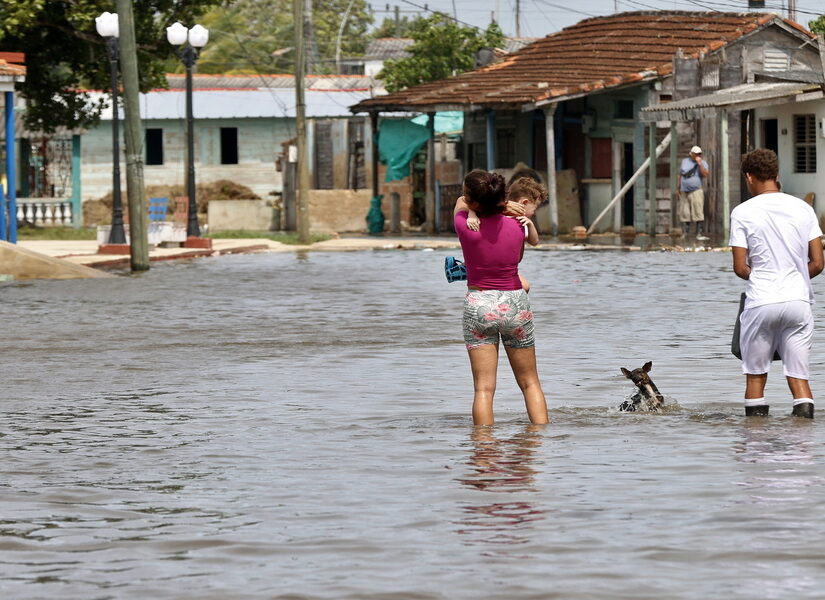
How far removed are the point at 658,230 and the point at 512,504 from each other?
112 feet

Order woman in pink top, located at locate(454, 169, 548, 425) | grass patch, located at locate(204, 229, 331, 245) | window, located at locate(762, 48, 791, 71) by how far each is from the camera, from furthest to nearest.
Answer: window, located at locate(762, 48, 791, 71), grass patch, located at locate(204, 229, 331, 245), woman in pink top, located at locate(454, 169, 548, 425)

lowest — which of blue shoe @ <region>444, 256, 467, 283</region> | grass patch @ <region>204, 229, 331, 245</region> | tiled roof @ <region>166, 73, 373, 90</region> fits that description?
grass patch @ <region>204, 229, 331, 245</region>

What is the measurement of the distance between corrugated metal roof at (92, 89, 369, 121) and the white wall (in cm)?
2157

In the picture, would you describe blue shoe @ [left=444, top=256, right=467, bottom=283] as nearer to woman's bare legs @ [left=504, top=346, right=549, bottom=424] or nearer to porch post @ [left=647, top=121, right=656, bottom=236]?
woman's bare legs @ [left=504, top=346, right=549, bottom=424]

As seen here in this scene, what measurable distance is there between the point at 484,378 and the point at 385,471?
135 centimetres

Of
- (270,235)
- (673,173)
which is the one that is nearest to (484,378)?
(673,173)

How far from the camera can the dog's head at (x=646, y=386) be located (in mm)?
11039

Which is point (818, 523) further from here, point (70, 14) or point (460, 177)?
point (460, 177)

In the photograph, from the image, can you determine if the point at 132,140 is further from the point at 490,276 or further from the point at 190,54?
the point at 490,276

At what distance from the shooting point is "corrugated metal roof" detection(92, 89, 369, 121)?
57.4 metres

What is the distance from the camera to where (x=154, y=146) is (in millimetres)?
58688

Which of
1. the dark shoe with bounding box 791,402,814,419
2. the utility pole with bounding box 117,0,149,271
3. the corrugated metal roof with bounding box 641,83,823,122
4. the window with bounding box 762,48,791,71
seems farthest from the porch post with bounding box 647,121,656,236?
the dark shoe with bounding box 791,402,814,419

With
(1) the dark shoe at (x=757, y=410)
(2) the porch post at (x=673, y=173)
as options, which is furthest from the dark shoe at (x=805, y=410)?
(2) the porch post at (x=673, y=173)

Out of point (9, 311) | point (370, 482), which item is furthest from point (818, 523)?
point (9, 311)
